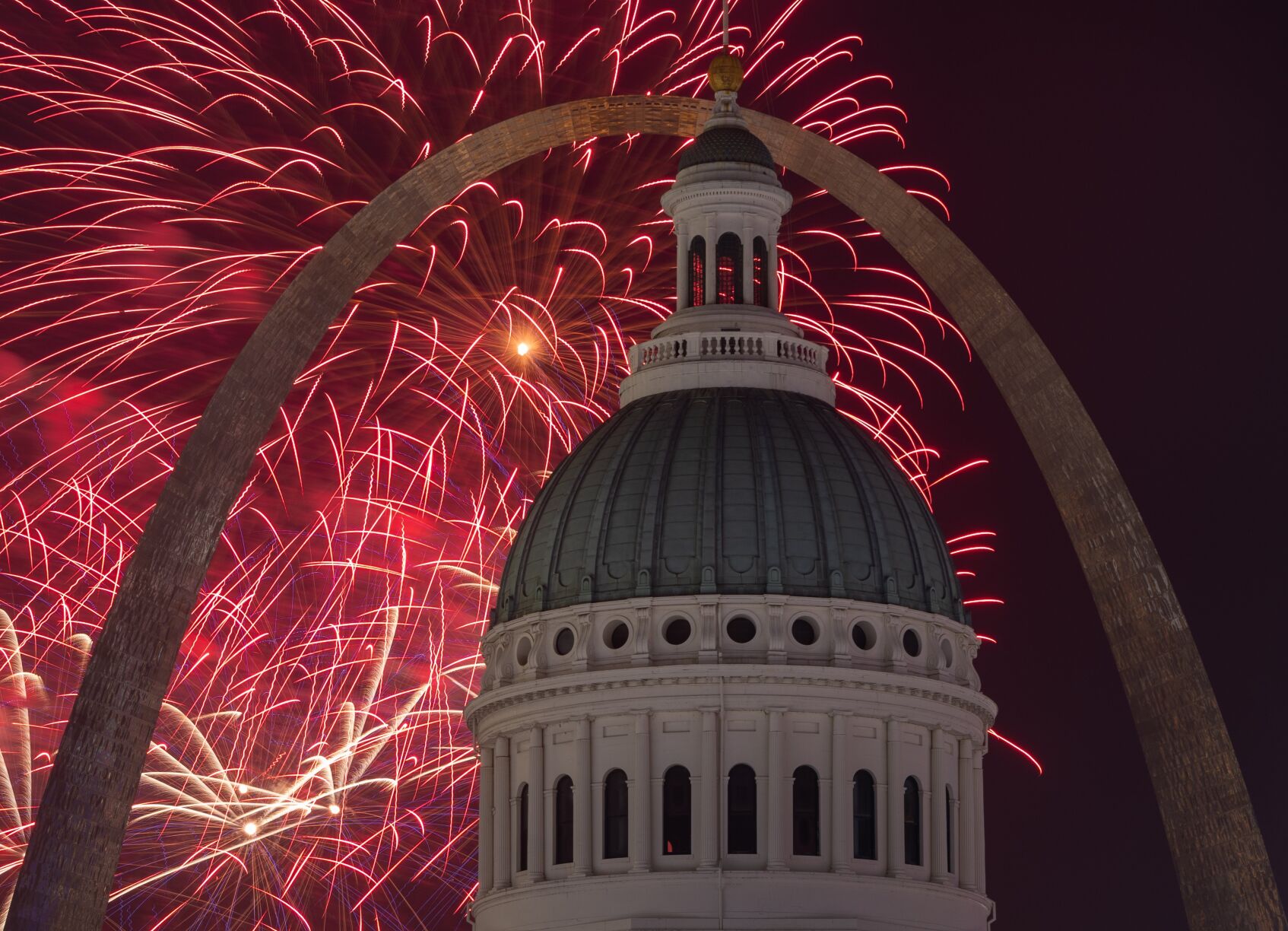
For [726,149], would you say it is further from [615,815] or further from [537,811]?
[537,811]

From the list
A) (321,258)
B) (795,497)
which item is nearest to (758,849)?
(795,497)

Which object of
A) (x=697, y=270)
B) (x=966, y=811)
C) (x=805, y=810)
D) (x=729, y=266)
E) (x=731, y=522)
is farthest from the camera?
(x=697, y=270)

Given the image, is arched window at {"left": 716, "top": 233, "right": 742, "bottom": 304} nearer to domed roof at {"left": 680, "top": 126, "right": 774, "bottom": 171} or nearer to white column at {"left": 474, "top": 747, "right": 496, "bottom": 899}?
domed roof at {"left": 680, "top": 126, "right": 774, "bottom": 171}

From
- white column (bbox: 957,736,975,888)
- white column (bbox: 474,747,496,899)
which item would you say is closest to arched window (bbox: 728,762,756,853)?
white column (bbox: 957,736,975,888)

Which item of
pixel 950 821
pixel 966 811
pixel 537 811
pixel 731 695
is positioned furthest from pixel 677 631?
pixel 966 811

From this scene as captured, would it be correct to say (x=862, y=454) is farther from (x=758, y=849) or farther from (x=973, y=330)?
(x=973, y=330)

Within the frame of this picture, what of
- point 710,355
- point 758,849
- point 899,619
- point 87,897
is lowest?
point 87,897
